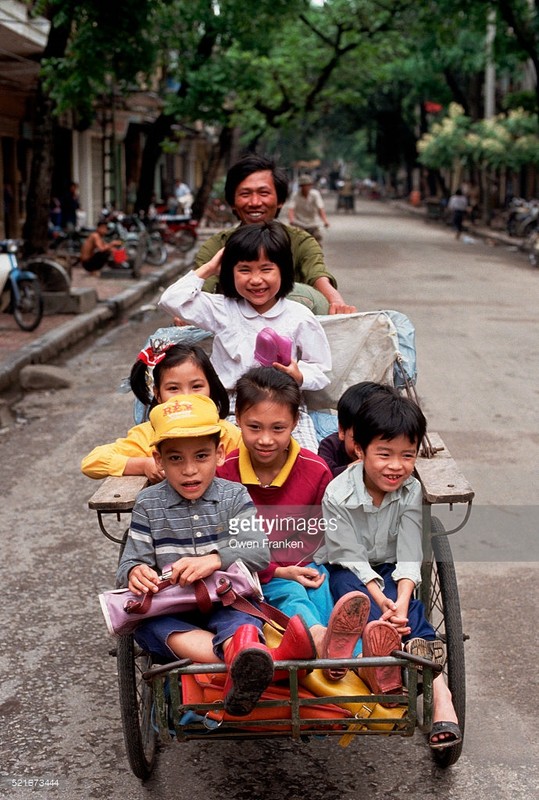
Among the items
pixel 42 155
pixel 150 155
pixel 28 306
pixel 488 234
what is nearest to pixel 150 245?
pixel 150 155

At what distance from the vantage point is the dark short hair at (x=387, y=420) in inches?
125

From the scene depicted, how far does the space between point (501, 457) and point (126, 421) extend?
2.89 metres

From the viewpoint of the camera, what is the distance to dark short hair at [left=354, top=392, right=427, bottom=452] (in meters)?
3.17

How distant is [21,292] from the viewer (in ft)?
39.3

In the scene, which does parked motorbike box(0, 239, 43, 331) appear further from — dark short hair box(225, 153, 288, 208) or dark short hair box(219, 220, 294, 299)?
dark short hair box(219, 220, 294, 299)

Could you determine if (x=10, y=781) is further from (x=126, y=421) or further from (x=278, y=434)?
(x=126, y=421)

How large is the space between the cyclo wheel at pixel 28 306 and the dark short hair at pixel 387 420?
9.06 m

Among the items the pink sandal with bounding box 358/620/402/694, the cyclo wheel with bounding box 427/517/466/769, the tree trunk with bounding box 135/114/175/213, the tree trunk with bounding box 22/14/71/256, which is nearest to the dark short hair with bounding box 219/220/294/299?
the cyclo wheel with bounding box 427/517/466/769

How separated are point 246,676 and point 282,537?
81 cm

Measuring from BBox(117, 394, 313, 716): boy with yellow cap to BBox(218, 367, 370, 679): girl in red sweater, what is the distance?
0.15 meters

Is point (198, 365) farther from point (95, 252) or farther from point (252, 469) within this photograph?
point (95, 252)

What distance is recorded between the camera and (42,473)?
6828 millimetres

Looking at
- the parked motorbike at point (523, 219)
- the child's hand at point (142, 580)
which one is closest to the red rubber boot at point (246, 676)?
the child's hand at point (142, 580)

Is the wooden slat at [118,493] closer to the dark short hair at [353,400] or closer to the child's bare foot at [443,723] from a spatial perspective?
the dark short hair at [353,400]
